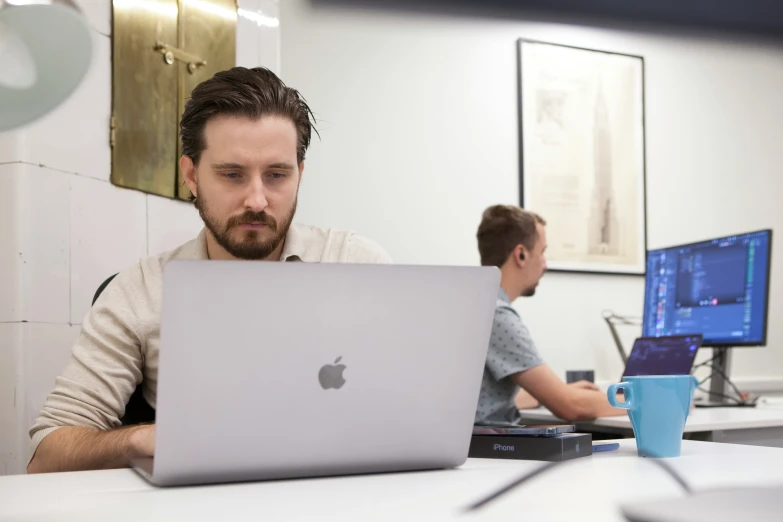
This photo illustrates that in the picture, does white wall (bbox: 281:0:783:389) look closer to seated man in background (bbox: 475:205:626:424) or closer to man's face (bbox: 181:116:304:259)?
seated man in background (bbox: 475:205:626:424)

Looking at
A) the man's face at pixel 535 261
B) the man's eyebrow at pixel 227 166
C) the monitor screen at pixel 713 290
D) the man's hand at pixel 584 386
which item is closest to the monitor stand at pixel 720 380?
the monitor screen at pixel 713 290

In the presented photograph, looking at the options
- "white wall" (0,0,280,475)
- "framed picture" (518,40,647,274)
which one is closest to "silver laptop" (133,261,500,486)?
"white wall" (0,0,280,475)

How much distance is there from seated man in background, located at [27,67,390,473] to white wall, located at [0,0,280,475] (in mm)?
264

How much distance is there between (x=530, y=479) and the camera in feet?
2.85

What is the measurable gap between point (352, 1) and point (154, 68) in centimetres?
160

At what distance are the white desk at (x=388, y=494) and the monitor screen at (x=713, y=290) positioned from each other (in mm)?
1565

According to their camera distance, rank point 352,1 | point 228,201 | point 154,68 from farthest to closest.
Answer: point 154,68
point 228,201
point 352,1

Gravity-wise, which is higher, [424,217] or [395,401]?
[424,217]

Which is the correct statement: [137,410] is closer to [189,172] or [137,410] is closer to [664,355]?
[189,172]

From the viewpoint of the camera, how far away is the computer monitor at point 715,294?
247 centimetres

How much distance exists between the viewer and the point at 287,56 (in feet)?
9.52

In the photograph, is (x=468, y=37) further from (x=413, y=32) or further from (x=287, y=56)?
(x=287, y=56)

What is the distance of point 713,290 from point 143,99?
1837 millimetres

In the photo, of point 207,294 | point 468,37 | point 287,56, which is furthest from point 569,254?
point 207,294
